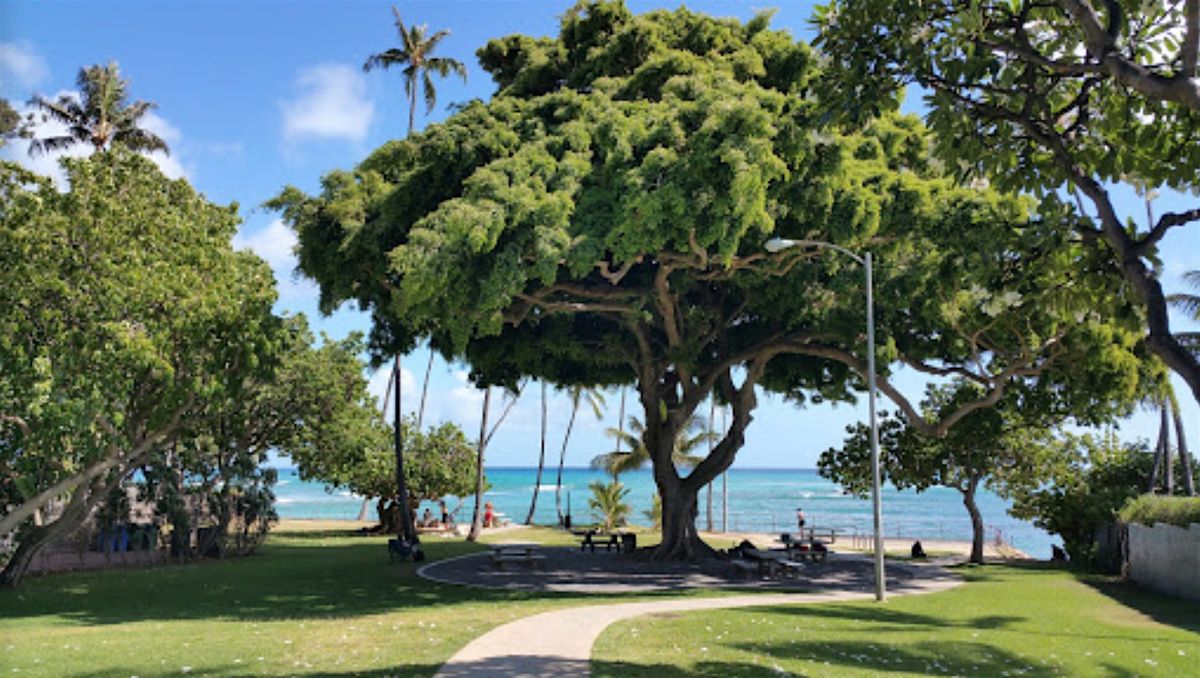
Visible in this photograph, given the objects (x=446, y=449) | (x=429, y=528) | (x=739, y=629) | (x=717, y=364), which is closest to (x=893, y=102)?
(x=739, y=629)

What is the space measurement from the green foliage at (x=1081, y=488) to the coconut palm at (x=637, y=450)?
19.0 meters

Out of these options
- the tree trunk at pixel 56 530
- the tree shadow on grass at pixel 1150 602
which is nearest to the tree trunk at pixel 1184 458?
the tree shadow on grass at pixel 1150 602

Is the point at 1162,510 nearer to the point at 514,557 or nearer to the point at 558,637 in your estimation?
the point at 514,557

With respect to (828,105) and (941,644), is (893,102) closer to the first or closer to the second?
(828,105)

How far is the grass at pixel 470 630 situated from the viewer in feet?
36.7

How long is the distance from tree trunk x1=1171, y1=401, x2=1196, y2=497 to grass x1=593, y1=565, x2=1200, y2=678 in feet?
48.3

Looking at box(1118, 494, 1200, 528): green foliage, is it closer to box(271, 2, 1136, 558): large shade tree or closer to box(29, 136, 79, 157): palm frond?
box(271, 2, 1136, 558): large shade tree

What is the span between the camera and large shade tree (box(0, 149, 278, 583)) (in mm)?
16125

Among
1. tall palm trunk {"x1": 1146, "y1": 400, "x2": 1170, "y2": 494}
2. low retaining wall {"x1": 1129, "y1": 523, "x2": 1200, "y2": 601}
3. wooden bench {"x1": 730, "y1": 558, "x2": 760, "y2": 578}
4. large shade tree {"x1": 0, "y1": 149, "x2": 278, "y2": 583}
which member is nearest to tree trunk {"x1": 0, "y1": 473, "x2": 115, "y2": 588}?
large shade tree {"x1": 0, "y1": 149, "x2": 278, "y2": 583}

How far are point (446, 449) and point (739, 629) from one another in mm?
29701

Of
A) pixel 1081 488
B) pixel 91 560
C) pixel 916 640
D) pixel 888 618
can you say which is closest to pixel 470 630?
pixel 916 640

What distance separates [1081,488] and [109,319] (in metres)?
31.9

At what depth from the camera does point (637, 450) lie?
4866 cm

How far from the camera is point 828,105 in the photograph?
9.30m
